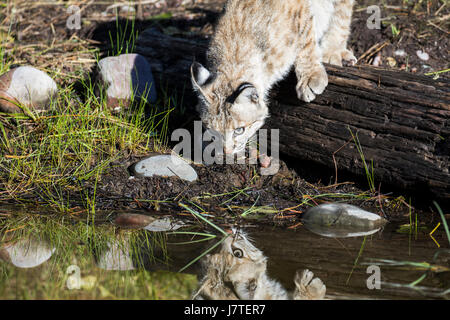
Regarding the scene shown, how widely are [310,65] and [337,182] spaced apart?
93 cm

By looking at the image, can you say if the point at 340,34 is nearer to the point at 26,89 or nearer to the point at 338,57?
the point at 338,57

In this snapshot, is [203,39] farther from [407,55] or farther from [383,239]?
[383,239]

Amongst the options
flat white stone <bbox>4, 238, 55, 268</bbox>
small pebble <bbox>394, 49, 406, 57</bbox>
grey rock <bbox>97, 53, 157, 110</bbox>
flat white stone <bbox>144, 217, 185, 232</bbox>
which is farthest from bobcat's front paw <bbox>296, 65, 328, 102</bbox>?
flat white stone <bbox>4, 238, 55, 268</bbox>

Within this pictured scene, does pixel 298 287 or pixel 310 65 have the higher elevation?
pixel 310 65

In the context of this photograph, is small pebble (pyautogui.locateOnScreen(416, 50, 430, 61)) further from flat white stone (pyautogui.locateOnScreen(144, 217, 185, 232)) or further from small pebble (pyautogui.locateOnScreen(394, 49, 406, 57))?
flat white stone (pyautogui.locateOnScreen(144, 217, 185, 232))

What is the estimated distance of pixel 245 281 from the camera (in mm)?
2725

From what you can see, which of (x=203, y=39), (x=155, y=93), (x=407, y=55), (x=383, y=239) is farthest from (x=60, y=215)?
(x=407, y=55)

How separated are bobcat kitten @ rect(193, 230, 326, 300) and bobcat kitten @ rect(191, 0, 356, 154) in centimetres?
117

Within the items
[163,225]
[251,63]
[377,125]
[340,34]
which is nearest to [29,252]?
[163,225]

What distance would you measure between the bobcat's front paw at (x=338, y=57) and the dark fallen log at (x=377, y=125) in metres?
0.45

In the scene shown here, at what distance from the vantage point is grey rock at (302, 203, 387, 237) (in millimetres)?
3336

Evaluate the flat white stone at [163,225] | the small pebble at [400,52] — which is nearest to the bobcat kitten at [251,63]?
the flat white stone at [163,225]

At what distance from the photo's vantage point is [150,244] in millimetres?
3137

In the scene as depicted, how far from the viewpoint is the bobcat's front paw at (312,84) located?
3.88 m
